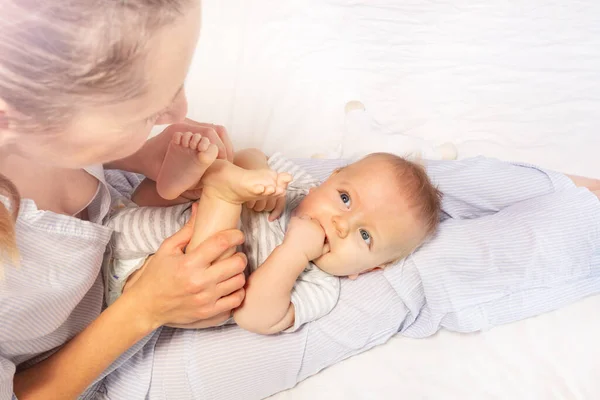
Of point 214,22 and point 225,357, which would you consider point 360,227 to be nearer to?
point 225,357

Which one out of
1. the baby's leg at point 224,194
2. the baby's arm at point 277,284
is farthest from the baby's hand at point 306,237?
the baby's leg at point 224,194

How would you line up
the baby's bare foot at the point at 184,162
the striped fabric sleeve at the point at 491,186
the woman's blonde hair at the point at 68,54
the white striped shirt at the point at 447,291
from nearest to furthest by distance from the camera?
1. the woman's blonde hair at the point at 68,54
2. the baby's bare foot at the point at 184,162
3. the white striped shirt at the point at 447,291
4. the striped fabric sleeve at the point at 491,186

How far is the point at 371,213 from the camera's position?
1.05 meters

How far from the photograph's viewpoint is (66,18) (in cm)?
50

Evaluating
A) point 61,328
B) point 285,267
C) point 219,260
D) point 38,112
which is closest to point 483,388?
point 285,267

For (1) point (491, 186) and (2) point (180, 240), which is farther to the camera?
(1) point (491, 186)

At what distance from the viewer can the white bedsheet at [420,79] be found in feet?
4.55

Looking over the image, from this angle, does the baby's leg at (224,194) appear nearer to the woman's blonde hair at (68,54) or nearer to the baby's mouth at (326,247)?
the baby's mouth at (326,247)

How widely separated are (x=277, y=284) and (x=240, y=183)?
184mm

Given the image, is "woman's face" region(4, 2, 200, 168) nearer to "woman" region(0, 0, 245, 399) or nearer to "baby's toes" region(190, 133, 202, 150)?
"woman" region(0, 0, 245, 399)

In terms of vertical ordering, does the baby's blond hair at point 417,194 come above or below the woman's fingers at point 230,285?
above

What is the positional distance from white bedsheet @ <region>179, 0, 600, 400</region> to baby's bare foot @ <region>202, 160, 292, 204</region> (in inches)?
16.8

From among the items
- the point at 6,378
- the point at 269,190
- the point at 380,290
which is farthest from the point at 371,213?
the point at 6,378

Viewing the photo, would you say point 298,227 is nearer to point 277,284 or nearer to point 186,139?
point 277,284
